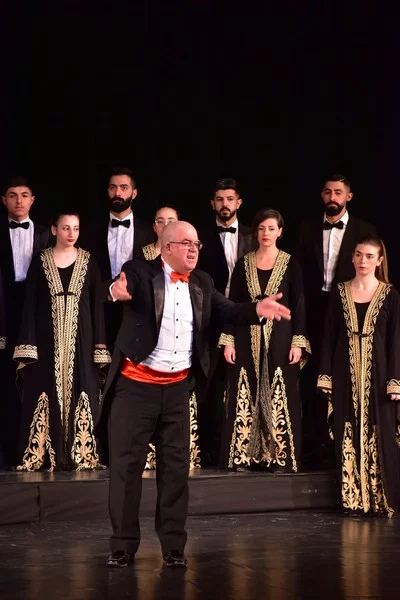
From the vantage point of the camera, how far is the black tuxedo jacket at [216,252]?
6.92 m

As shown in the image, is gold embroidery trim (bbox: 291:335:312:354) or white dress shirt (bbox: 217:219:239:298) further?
white dress shirt (bbox: 217:219:239:298)

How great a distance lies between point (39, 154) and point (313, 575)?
3.67 m

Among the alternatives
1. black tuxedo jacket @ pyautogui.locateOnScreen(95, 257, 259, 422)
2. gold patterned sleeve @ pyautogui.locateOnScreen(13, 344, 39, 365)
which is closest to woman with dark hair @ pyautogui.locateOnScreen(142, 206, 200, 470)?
gold patterned sleeve @ pyautogui.locateOnScreen(13, 344, 39, 365)

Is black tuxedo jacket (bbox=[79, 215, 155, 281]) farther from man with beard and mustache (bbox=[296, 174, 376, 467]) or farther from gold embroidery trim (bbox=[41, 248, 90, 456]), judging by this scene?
man with beard and mustache (bbox=[296, 174, 376, 467])

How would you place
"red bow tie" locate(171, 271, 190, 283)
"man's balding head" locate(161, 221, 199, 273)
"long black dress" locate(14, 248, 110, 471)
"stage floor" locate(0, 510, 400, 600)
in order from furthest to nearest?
1. "long black dress" locate(14, 248, 110, 471)
2. "red bow tie" locate(171, 271, 190, 283)
3. "man's balding head" locate(161, 221, 199, 273)
4. "stage floor" locate(0, 510, 400, 600)

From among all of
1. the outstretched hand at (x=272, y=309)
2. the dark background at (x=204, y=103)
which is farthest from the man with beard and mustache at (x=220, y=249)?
the outstretched hand at (x=272, y=309)

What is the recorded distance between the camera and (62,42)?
24.1ft

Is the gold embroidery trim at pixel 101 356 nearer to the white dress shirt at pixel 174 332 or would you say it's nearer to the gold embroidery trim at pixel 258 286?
the gold embroidery trim at pixel 258 286

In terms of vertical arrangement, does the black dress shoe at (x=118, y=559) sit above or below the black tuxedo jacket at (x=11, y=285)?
below

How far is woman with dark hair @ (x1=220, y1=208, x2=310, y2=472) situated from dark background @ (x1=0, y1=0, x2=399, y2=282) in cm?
117

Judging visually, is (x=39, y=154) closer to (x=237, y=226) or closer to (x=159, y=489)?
(x=237, y=226)

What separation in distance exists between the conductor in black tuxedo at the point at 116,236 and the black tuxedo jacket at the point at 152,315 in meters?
1.99

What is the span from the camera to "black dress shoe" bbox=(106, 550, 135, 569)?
4727mm

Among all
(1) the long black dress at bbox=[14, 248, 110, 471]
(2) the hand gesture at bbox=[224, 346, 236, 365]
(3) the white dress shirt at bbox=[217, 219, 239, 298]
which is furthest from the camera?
(3) the white dress shirt at bbox=[217, 219, 239, 298]
